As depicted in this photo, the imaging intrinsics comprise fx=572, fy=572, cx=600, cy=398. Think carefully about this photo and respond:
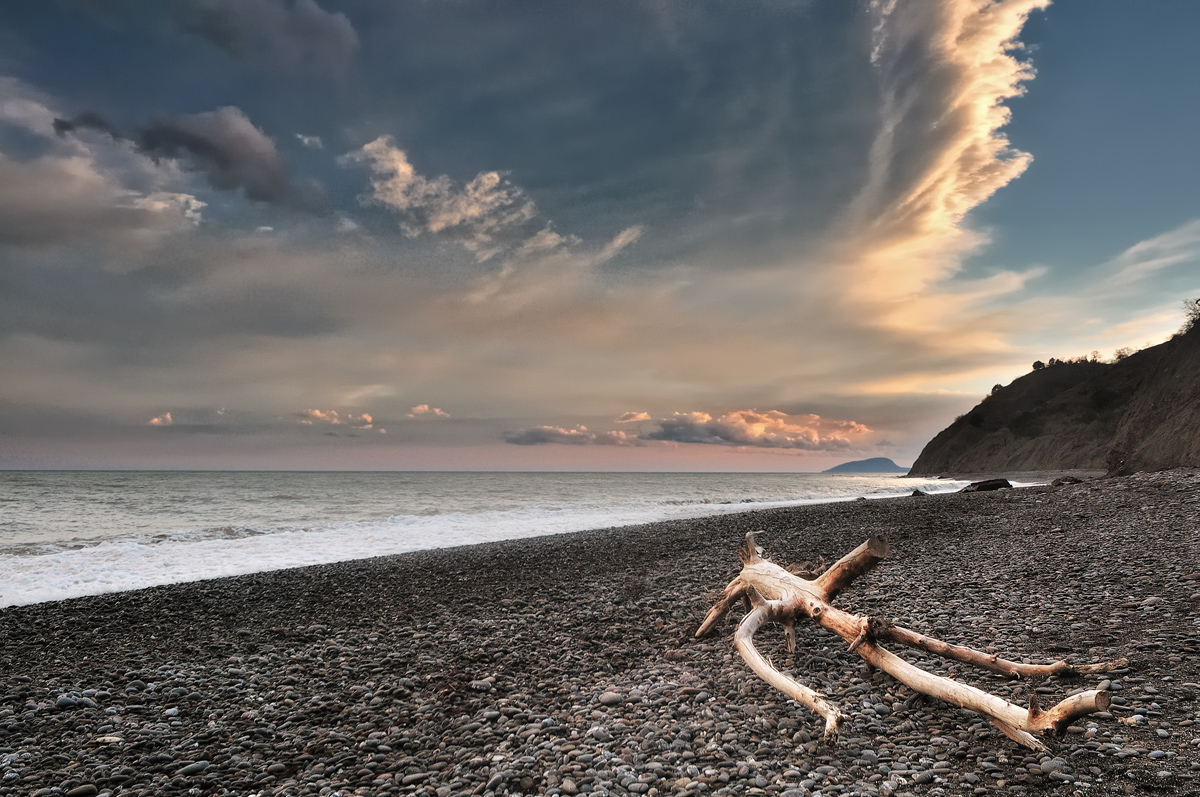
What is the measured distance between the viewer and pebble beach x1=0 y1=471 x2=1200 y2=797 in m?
4.47

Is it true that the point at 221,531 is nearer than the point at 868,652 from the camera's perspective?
No

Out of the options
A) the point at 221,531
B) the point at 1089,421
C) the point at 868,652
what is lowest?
the point at 221,531

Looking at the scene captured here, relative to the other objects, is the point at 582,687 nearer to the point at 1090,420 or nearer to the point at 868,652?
the point at 868,652

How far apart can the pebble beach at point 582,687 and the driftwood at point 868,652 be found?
0.19 m

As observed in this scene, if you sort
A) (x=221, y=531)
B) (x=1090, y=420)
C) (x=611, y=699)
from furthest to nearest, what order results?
(x=1090, y=420), (x=221, y=531), (x=611, y=699)

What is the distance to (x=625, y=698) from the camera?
594 centimetres

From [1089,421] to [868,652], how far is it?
84.8 metres

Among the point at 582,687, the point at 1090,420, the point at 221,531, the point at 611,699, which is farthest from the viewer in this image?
the point at 1090,420

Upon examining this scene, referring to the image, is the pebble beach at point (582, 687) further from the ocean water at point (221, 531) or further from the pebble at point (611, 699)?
the ocean water at point (221, 531)

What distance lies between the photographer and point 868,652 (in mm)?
5922

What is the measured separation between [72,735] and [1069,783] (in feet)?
29.6

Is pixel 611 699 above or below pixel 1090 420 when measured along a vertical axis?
below

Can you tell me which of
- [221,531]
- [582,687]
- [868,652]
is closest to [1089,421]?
[868,652]

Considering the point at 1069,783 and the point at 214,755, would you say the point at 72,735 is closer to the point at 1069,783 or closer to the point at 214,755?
the point at 214,755
